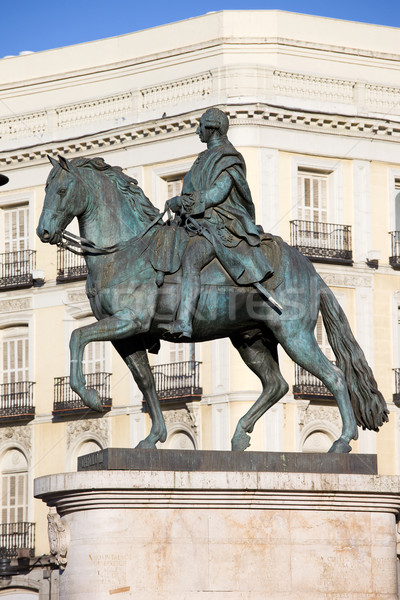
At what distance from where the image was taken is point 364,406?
56.4ft

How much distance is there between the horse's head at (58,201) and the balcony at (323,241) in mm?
25798

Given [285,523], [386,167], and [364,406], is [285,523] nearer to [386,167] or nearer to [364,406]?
[364,406]

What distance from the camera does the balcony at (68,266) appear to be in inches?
1768

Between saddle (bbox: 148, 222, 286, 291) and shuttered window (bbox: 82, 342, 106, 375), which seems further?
shuttered window (bbox: 82, 342, 106, 375)

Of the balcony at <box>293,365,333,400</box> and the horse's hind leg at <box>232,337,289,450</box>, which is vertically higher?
the balcony at <box>293,365,333,400</box>

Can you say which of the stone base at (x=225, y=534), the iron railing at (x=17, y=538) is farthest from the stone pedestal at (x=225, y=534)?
the iron railing at (x=17, y=538)

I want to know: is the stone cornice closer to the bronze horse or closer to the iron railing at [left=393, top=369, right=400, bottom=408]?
the iron railing at [left=393, top=369, right=400, bottom=408]

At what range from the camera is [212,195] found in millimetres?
16828

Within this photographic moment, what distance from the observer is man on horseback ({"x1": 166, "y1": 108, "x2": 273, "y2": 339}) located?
16438mm

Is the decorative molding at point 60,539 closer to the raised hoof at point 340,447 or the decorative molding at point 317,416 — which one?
the raised hoof at point 340,447

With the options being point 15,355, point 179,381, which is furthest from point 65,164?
point 15,355

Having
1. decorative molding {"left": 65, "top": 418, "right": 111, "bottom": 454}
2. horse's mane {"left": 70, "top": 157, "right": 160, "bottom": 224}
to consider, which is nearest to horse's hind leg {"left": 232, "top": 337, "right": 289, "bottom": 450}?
horse's mane {"left": 70, "top": 157, "right": 160, "bottom": 224}

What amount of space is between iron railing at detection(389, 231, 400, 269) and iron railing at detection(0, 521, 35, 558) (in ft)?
36.9

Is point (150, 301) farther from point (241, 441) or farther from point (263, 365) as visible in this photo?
point (241, 441)
